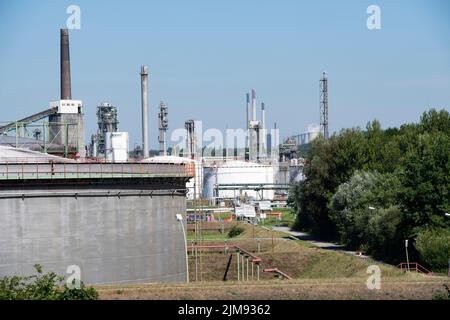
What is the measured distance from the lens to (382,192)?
56906 millimetres

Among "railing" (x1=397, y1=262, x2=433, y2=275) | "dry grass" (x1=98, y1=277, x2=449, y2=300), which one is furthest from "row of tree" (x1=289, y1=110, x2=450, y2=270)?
"dry grass" (x1=98, y1=277, x2=449, y2=300)

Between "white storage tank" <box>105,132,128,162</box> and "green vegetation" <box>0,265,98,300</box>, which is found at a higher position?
"white storage tank" <box>105,132,128,162</box>

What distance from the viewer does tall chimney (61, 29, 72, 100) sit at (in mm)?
66875

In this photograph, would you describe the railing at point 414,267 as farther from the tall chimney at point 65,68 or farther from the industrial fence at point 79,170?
the tall chimney at point 65,68

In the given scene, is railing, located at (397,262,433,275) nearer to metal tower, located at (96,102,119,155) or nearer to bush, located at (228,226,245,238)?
bush, located at (228,226,245,238)

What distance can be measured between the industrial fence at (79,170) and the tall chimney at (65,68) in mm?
30187

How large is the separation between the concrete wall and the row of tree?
1263cm

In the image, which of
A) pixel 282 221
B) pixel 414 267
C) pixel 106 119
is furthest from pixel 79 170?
pixel 106 119

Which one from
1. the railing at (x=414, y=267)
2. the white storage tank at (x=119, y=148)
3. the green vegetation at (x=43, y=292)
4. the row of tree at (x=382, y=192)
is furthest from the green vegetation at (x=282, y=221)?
the green vegetation at (x=43, y=292)

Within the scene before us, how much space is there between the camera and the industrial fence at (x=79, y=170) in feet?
109

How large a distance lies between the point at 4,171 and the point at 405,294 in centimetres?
1530
